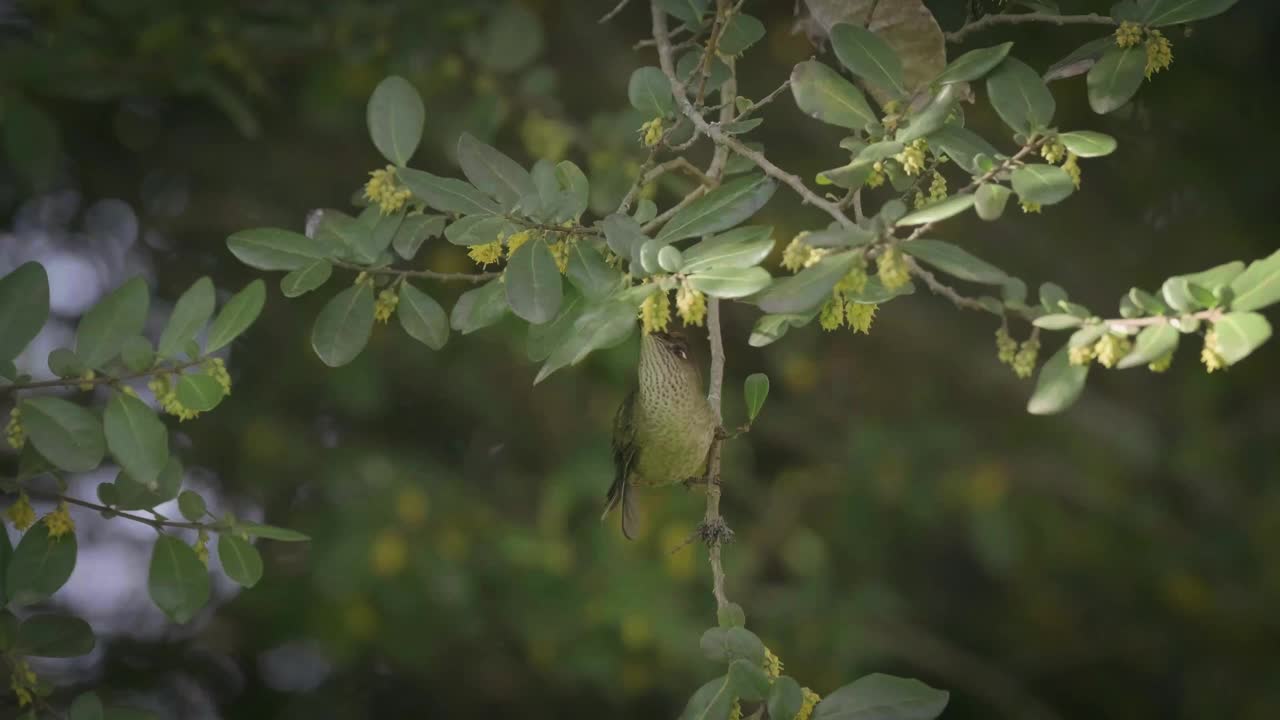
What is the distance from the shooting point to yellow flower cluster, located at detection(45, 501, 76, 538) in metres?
1.56

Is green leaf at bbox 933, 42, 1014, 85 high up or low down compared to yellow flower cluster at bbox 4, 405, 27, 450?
up

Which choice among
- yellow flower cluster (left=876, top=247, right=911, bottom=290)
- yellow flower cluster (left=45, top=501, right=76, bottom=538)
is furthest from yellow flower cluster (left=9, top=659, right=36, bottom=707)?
yellow flower cluster (left=876, top=247, right=911, bottom=290)

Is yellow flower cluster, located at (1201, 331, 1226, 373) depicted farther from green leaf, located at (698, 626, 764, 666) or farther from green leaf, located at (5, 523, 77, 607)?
green leaf, located at (5, 523, 77, 607)

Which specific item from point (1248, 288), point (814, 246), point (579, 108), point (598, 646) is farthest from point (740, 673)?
point (579, 108)

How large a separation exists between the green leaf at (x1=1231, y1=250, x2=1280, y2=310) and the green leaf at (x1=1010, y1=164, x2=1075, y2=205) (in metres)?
0.17

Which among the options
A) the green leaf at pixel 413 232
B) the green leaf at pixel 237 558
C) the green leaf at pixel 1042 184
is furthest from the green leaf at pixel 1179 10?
the green leaf at pixel 237 558

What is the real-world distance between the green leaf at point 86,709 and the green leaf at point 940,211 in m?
1.08

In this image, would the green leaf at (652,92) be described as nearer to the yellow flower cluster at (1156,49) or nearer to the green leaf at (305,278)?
the green leaf at (305,278)

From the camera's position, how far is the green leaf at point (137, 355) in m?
1.45

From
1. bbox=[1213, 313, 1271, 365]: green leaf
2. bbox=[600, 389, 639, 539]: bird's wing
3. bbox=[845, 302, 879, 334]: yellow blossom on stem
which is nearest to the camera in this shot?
bbox=[1213, 313, 1271, 365]: green leaf

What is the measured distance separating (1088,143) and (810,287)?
13.2 inches

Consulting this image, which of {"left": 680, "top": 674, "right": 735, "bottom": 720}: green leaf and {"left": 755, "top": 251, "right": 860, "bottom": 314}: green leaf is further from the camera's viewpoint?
{"left": 680, "top": 674, "right": 735, "bottom": 720}: green leaf

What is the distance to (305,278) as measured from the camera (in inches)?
60.0

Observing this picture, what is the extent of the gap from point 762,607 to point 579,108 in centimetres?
152
